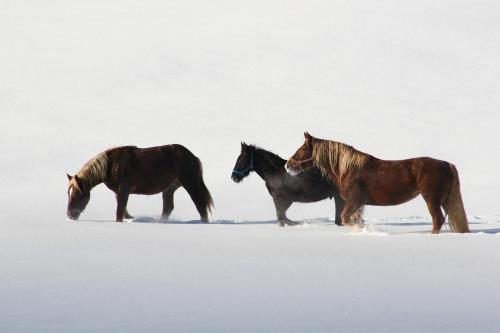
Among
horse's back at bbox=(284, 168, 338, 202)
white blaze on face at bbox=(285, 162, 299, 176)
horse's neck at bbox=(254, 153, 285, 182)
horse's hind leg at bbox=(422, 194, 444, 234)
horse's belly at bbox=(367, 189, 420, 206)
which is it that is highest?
horse's neck at bbox=(254, 153, 285, 182)

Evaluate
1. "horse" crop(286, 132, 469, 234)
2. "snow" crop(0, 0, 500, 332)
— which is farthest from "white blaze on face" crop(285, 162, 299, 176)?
"snow" crop(0, 0, 500, 332)

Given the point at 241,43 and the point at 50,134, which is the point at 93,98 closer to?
the point at 50,134

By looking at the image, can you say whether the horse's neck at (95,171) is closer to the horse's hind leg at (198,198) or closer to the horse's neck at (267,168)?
the horse's hind leg at (198,198)

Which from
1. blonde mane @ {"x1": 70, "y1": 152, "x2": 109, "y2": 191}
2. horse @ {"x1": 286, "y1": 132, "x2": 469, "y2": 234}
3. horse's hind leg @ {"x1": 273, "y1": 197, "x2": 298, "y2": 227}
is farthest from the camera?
blonde mane @ {"x1": 70, "y1": 152, "x2": 109, "y2": 191}

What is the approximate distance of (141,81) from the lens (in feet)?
111

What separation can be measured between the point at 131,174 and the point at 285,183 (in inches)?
93.3

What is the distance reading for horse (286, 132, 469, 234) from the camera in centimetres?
1180

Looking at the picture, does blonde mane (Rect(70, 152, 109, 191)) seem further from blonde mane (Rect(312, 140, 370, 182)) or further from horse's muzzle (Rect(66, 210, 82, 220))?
blonde mane (Rect(312, 140, 370, 182))

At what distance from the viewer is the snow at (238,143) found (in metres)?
7.05

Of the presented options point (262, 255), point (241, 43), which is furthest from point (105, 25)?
point (262, 255)

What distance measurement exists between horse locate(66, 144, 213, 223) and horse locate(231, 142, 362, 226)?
997mm

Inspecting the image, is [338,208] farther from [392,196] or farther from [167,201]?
[167,201]

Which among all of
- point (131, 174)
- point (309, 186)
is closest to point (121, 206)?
point (131, 174)

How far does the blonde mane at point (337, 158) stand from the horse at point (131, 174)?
2.78m
